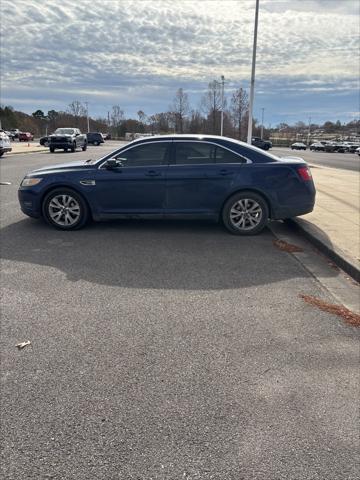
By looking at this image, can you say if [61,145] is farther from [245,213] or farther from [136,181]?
[245,213]

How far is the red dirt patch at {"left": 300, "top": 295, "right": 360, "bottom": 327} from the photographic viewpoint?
4.07 m

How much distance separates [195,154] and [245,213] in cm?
130

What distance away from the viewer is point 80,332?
3742mm

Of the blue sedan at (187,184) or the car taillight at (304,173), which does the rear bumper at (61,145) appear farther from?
the car taillight at (304,173)

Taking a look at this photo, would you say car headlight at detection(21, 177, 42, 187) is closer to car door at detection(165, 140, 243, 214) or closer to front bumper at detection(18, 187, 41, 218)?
front bumper at detection(18, 187, 41, 218)

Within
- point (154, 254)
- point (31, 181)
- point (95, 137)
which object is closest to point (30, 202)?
point (31, 181)

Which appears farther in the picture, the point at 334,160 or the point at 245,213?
the point at 334,160

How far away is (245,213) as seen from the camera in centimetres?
719

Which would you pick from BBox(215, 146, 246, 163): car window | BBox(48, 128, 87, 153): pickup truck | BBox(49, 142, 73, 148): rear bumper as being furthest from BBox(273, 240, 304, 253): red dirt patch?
BBox(49, 142, 73, 148): rear bumper

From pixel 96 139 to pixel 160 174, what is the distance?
57.2m

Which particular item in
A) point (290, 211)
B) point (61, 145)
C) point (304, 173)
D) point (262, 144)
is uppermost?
point (262, 144)

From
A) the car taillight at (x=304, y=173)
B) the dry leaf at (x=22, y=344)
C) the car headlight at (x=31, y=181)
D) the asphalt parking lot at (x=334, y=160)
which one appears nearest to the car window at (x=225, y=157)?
the car taillight at (x=304, y=173)

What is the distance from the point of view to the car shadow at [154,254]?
514 centimetres

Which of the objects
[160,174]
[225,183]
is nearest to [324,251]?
[225,183]
